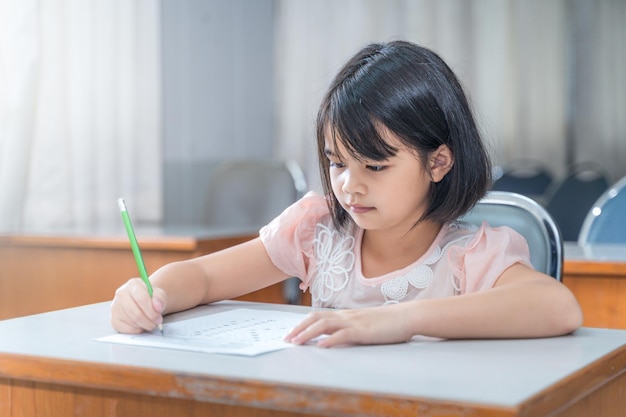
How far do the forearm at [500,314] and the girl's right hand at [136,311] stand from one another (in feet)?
1.02

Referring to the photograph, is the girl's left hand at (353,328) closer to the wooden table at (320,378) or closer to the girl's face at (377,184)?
the wooden table at (320,378)

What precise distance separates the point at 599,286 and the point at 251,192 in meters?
1.72

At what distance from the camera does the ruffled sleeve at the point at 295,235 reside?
152 centimetres

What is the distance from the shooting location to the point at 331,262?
4.94 feet

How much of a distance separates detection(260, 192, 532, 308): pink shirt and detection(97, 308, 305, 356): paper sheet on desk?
6.8 inches

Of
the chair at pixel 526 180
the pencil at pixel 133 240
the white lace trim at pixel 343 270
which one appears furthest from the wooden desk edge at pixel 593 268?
the chair at pixel 526 180

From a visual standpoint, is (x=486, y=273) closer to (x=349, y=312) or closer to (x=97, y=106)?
(x=349, y=312)

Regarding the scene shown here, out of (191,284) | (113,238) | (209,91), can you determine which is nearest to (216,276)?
(191,284)

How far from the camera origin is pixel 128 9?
3.32 m

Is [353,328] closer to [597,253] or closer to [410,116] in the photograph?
[410,116]

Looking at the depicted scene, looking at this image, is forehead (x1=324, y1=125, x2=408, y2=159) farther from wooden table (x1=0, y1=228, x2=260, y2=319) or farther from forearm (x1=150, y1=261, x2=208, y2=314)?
wooden table (x1=0, y1=228, x2=260, y2=319)

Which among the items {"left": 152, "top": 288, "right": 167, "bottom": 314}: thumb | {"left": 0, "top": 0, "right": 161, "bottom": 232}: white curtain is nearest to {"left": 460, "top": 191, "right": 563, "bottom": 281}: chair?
{"left": 152, "top": 288, "right": 167, "bottom": 314}: thumb

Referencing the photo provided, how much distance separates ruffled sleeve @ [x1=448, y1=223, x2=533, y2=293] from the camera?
1305 mm

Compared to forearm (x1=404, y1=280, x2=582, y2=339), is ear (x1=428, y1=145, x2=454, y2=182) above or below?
above
